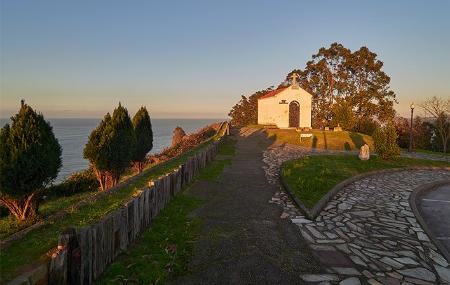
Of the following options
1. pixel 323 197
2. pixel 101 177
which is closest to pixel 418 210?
pixel 323 197

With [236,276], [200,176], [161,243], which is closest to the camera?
[236,276]

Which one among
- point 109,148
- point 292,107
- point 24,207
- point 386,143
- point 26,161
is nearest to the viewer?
Result: point 26,161

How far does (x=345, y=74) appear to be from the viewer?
174 feet

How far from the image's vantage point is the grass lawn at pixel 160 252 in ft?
17.6

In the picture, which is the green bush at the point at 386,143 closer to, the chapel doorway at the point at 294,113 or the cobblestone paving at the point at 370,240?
the cobblestone paving at the point at 370,240

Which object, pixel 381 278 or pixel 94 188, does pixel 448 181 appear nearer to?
pixel 381 278

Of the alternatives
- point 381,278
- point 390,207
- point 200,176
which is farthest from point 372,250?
point 200,176

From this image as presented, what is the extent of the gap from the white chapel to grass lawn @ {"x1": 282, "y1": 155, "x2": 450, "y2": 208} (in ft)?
75.9

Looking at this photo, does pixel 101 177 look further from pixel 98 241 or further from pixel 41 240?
pixel 98 241

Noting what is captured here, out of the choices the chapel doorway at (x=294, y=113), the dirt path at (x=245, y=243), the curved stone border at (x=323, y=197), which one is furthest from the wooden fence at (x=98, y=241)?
the chapel doorway at (x=294, y=113)

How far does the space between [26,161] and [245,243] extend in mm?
5943

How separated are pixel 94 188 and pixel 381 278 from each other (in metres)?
15.8

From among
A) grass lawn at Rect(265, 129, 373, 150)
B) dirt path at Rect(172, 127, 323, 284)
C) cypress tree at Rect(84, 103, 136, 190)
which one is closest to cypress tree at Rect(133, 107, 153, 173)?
cypress tree at Rect(84, 103, 136, 190)

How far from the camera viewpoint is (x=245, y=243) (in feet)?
22.4
